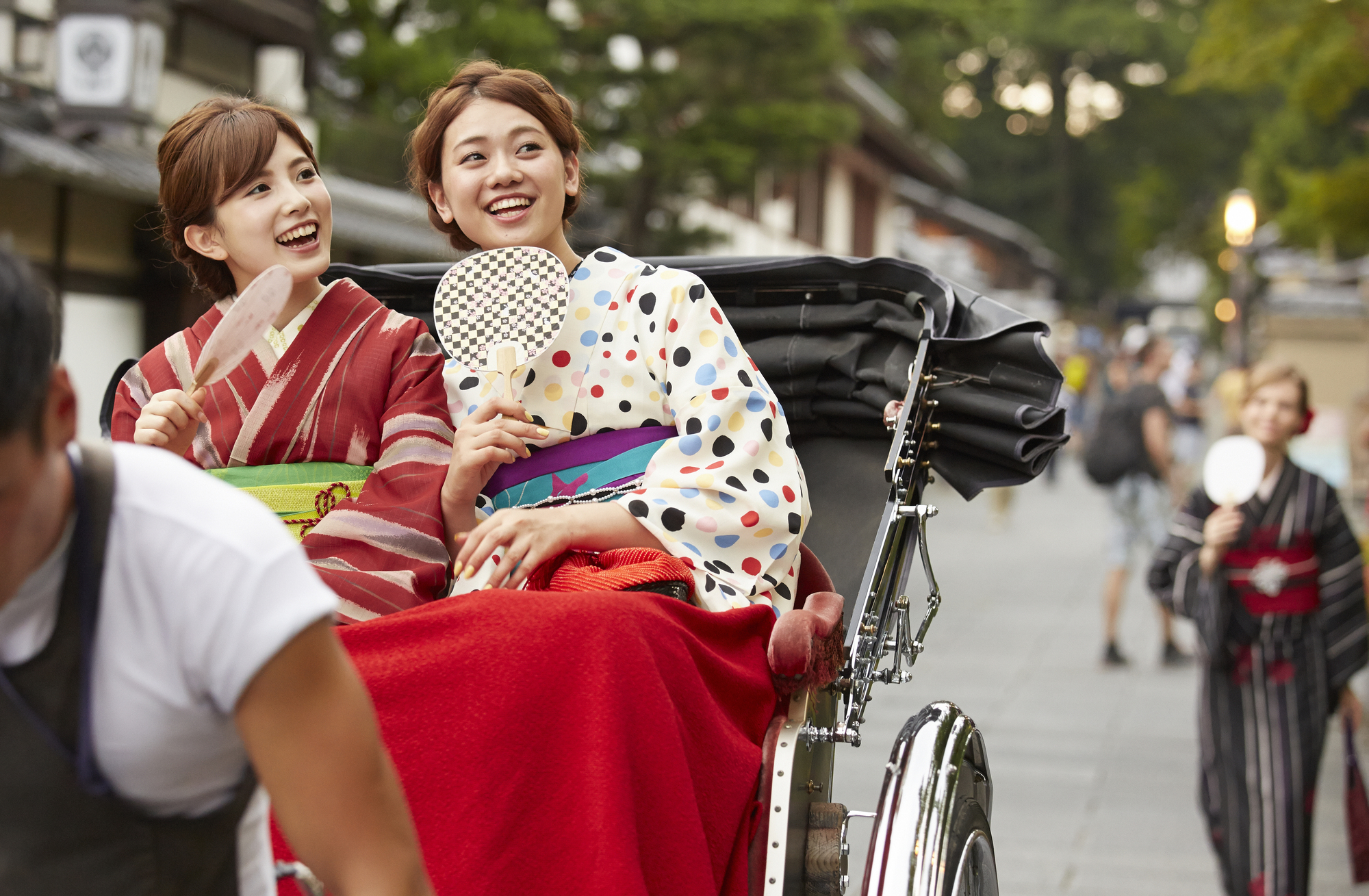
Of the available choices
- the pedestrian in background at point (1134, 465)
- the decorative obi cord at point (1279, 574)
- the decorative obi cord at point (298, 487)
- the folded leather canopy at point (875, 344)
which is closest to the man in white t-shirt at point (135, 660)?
the decorative obi cord at point (298, 487)

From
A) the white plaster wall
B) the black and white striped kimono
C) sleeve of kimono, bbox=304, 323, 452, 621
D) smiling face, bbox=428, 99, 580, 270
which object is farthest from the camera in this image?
the white plaster wall

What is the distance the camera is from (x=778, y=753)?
6.98 ft

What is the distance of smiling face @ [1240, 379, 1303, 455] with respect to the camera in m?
4.21

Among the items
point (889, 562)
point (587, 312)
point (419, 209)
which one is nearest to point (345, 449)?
point (587, 312)

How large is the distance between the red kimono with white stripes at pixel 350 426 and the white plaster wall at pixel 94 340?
729 centimetres

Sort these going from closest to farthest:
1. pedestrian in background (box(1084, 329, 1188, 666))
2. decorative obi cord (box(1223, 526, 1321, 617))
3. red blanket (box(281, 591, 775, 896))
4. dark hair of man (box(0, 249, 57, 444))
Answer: dark hair of man (box(0, 249, 57, 444))
red blanket (box(281, 591, 775, 896))
decorative obi cord (box(1223, 526, 1321, 617))
pedestrian in background (box(1084, 329, 1188, 666))

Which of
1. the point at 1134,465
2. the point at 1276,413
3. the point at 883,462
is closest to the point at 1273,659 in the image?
the point at 1276,413

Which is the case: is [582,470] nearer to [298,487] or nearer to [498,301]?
[498,301]

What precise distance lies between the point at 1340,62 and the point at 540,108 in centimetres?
668

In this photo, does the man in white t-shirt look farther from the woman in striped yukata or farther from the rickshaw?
the woman in striped yukata

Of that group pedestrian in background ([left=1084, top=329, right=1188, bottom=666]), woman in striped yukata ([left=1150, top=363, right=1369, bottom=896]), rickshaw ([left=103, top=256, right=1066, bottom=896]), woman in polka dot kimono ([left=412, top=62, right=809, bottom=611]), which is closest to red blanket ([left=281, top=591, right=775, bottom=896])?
woman in polka dot kimono ([left=412, top=62, right=809, bottom=611])

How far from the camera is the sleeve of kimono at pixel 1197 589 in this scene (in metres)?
4.21

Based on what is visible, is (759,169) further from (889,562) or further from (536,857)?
(536,857)

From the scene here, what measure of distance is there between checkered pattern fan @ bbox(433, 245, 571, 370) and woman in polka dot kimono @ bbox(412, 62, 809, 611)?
0.06 meters
